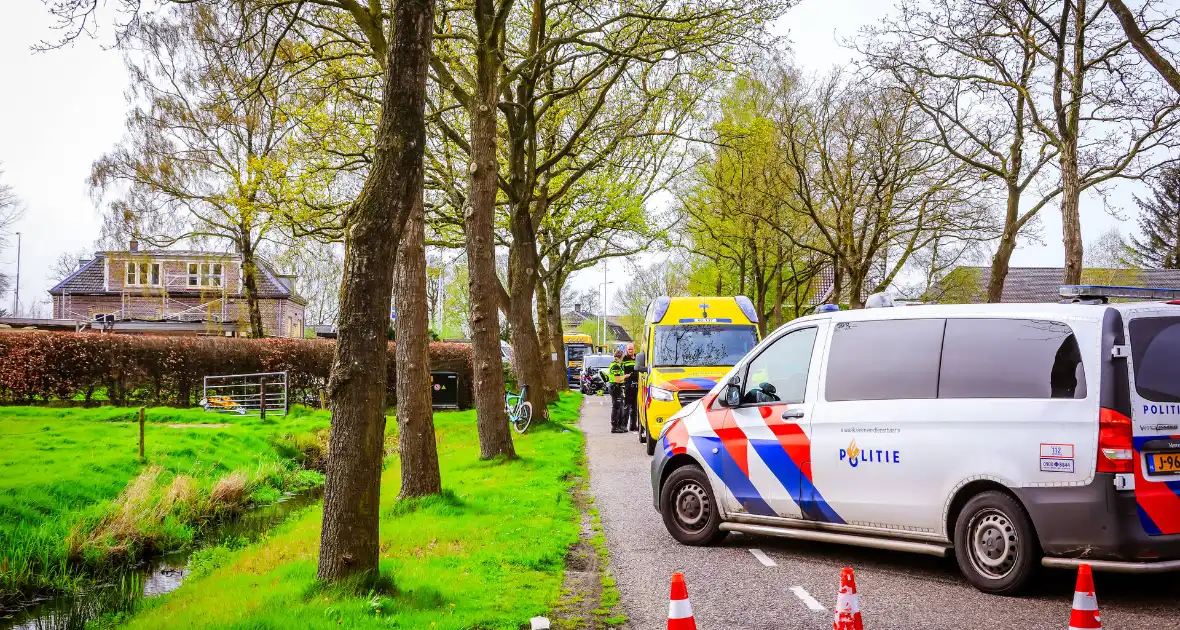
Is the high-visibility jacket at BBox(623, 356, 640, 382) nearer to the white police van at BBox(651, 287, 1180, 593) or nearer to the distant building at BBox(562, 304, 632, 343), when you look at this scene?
the white police van at BBox(651, 287, 1180, 593)

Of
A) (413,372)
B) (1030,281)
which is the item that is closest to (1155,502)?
(413,372)

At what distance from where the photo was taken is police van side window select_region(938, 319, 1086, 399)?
20.6 feet

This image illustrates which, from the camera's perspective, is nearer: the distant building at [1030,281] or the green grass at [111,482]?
the green grass at [111,482]

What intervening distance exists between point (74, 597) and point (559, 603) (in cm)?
619

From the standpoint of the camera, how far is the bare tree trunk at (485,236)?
1493 centimetres

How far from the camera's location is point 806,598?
6.53 meters

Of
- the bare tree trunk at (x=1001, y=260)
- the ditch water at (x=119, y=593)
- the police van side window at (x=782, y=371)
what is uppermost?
the bare tree trunk at (x=1001, y=260)

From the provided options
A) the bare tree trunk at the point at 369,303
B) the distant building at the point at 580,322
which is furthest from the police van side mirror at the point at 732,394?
the distant building at the point at 580,322

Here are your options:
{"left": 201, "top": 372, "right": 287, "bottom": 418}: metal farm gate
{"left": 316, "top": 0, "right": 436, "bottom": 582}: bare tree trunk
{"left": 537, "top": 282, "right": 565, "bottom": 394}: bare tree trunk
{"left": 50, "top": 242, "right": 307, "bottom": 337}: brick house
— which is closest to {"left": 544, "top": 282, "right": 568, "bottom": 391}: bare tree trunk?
{"left": 537, "top": 282, "right": 565, "bottom": 394}: bare tree trunk

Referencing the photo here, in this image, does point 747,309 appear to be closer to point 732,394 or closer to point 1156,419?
point 732,394

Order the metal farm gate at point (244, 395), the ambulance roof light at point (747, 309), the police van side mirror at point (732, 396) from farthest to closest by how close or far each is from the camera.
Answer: the metal farm gate at point (244, 395) → the ambulance roof light at point (747, 309) → the police van side mirror at point (732, 396)

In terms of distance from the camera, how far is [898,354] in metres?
7.36

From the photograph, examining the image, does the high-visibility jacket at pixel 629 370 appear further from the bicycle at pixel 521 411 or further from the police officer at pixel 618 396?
the bicycle at pixel 521 411

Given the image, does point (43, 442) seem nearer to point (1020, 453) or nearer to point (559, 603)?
point (559, 603)
